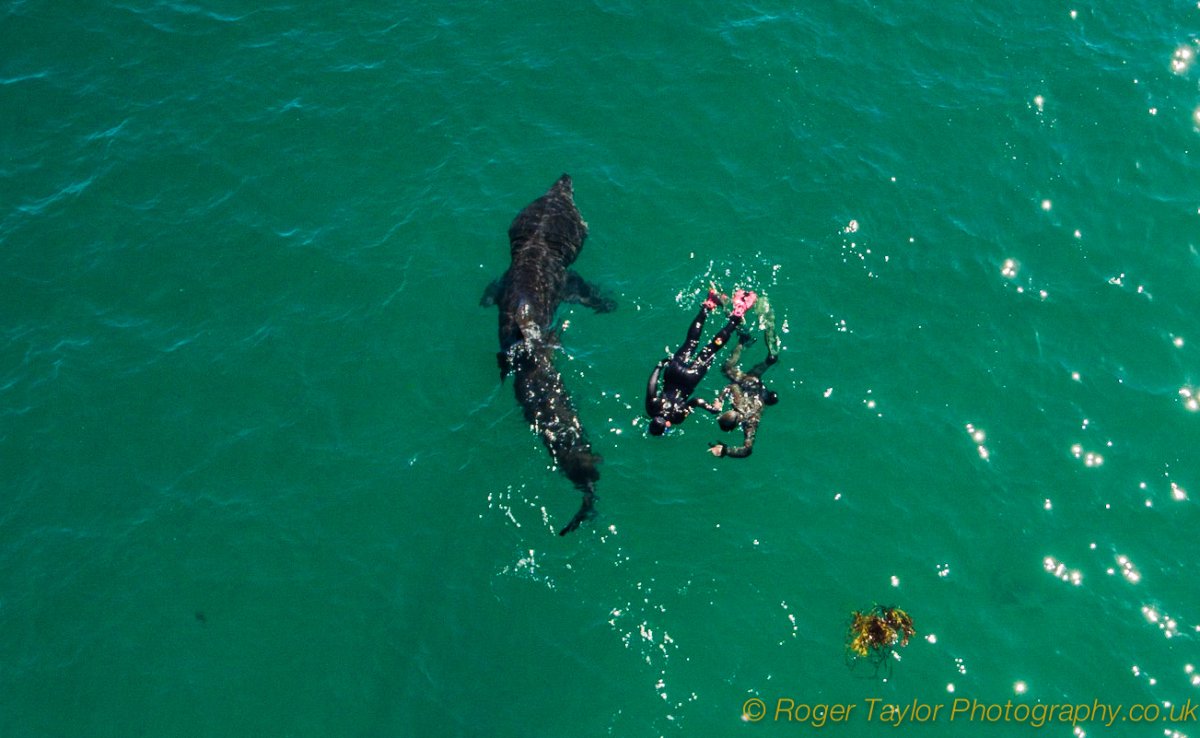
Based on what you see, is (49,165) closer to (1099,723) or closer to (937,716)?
(937,716)

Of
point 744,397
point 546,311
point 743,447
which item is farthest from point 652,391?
point 546,311

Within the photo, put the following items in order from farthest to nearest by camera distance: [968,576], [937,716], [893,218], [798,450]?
[893,218] → [798,450] → [968,576] → [937,716]

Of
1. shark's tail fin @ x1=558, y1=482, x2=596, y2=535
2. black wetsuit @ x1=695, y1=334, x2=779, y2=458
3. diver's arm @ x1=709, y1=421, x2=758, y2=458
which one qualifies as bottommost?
shark's tail fin @ x1=558, y1=482, x2=596, y2=535

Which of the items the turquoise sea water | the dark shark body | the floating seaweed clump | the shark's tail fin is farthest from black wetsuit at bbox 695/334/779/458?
the floating seaweed clump

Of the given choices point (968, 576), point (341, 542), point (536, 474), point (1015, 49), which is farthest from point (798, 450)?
point (1015, 49)

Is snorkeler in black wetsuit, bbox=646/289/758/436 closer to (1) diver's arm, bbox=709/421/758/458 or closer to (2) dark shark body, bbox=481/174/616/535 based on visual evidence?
(1) diver's arm, bbox=709/421/758/458

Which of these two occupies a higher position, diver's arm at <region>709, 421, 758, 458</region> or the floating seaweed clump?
diver's arm at <region>709, 421, 758, 458</region>

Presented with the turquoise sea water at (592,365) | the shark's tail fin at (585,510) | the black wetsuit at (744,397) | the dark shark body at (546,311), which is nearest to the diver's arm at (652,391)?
the turquoise sea water at (592,365)
